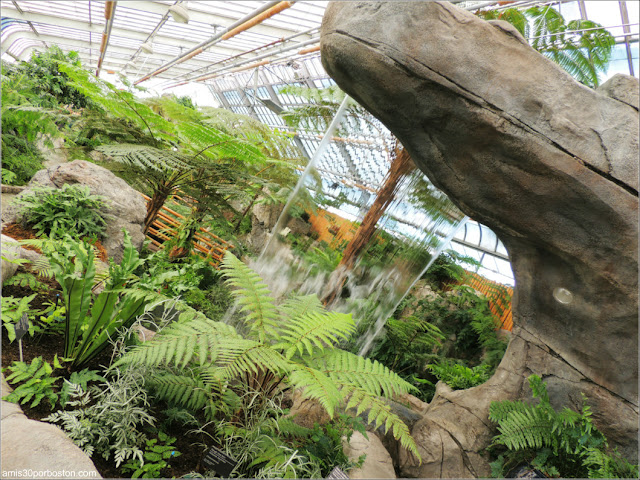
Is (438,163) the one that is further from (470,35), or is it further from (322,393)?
(322,393)

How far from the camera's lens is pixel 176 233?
5273 mm

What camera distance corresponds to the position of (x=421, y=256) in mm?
3797

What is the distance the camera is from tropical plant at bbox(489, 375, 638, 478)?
227cm

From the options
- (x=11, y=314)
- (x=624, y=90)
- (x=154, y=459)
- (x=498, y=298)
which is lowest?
(x=154, y=459)

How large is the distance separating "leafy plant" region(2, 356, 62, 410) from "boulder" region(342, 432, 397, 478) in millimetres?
1464

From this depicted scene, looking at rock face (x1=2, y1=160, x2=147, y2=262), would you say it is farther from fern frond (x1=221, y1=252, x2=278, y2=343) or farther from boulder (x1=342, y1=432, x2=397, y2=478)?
boulder (x1=342, y1=432, x2=397, y2=478)

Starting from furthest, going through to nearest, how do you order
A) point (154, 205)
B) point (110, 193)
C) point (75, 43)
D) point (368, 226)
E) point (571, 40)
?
point (75, 43) < point (154, 205) < point (571, 40) < point (110, 193) < point (368, 226)

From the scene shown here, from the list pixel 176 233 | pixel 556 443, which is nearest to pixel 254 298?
pixel 556 443

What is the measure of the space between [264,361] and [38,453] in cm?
82

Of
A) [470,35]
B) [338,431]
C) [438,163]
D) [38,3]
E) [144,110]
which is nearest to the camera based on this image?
[470,35]

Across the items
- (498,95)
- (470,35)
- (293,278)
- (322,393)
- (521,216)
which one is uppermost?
(470,35)

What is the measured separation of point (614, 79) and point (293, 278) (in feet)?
8.49

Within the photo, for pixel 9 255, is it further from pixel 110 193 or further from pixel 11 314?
pixel 110 193

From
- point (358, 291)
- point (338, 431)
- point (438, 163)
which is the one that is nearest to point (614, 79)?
point (438, 163)
